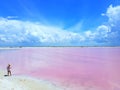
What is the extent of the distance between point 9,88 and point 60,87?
3.90m

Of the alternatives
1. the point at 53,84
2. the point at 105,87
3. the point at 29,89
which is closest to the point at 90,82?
the point at 105,87

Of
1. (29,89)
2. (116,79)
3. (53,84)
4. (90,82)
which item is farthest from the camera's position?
(116,79)

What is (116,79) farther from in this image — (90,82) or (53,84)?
(53,84)

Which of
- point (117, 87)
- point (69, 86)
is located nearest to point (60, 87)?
point (69, 86)

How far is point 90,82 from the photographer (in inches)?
698

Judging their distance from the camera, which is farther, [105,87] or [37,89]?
[105,87]

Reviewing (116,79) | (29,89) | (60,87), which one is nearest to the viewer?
(29,89)

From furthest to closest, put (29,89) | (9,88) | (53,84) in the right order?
(53,84)
(29,89)
(9,88)

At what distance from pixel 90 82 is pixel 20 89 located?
21.5 ft

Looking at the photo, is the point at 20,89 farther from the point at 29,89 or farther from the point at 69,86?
the point at 69,86

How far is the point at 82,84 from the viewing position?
16.8 meters

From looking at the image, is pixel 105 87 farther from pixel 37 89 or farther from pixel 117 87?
pixel 37 89

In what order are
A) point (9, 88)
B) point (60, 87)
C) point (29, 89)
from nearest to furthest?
1. point (9, 88)
2. point (29, 89)
3. point (60, 87)

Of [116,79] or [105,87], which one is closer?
[105,87]
